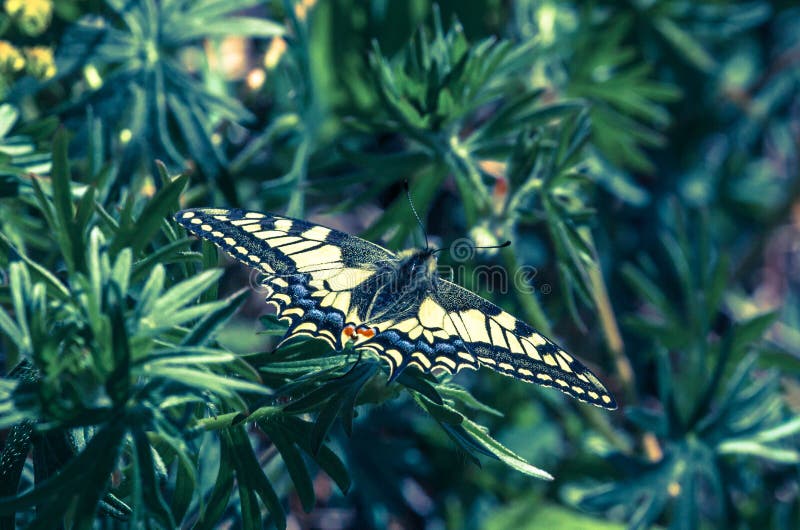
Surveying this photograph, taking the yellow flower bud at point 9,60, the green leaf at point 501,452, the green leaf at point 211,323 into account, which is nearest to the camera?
the green leaf at point 211,323

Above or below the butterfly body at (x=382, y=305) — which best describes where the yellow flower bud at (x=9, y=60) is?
above

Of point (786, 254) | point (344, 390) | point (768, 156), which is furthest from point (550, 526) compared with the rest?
point (768, 156)

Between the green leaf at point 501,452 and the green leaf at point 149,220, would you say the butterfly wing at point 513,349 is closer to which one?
the green leaf at point 501,452

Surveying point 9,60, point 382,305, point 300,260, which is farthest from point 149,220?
point 9,60

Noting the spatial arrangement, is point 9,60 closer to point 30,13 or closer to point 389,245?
point 30,13

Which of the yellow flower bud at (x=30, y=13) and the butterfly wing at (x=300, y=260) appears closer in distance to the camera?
the butterfly wing at (x=300, y=260)

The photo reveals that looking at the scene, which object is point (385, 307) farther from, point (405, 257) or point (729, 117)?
point (729, 117)

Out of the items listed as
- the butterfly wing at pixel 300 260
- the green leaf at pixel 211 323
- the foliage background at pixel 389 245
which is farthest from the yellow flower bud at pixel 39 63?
the green leaf at pixel 211 323
